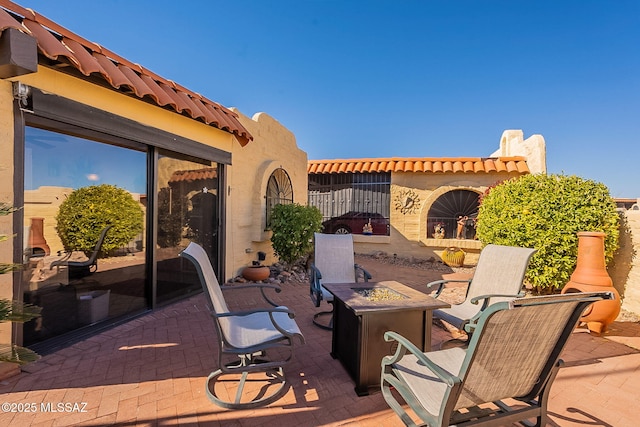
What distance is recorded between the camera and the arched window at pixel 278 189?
751cm

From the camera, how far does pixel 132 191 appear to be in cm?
420

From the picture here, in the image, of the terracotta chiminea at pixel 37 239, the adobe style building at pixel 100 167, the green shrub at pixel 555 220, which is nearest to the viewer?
the adobe style building at pixel 100 167

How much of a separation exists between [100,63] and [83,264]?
7.94 ft

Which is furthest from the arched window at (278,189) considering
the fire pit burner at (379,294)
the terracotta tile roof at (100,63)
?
the fire pit burner at (379,294)

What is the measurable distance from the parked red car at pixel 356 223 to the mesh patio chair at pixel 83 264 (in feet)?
27.2

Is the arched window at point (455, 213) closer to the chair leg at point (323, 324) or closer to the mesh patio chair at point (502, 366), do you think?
the chair leg at point (323, 324)

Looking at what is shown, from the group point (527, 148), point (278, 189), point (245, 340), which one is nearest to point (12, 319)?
point (245, 340)

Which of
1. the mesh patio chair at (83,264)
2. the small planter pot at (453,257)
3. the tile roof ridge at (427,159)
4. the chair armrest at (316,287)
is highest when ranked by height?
the tile roof ridge at (427,159)

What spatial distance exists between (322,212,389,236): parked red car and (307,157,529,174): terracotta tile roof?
1.68 meters

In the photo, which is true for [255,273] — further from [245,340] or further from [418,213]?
[418,213]

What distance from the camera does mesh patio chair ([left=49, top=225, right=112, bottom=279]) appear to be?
11.5ft

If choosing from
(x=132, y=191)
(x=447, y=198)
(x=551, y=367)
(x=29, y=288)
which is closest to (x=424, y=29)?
(x=447, y=198)

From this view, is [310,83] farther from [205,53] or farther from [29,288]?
[29,288]

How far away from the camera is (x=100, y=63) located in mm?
3207
